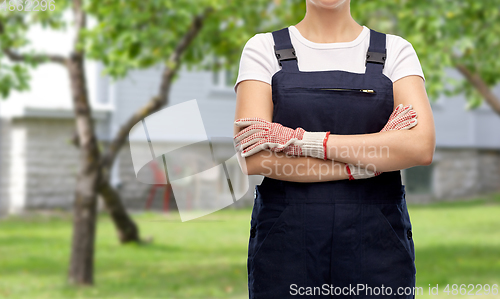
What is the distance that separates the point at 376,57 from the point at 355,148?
352 mm

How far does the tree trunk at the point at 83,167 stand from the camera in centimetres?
703

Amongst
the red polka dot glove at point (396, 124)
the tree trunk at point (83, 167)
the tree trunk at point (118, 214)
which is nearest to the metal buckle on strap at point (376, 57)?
the red polka dot glove at point (396, 124)

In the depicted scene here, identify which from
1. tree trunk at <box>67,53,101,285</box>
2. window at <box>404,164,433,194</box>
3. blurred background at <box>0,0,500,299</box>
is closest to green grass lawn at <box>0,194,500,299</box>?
blurred background at <box>0,0,500,299</box>

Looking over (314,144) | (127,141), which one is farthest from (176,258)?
(314,144)

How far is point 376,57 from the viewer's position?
1946mm

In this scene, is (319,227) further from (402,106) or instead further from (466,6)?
(466,6)

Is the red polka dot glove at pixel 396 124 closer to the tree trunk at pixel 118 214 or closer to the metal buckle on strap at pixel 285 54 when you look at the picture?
the metal buckle on strap at pixel 285 54

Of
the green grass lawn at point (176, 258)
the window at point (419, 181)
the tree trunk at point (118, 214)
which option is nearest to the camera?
the green grass lawn at point (176, 258)

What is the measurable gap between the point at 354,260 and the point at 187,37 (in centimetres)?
582

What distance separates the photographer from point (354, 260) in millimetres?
1831

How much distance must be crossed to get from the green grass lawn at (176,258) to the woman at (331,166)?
3.45 meters

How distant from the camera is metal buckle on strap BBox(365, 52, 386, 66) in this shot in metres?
1.94

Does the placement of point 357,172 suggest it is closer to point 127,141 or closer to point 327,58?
point 327,58

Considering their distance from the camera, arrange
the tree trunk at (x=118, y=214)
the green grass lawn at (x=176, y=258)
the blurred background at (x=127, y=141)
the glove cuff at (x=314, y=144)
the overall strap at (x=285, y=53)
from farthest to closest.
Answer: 1. the tree trunk at (x=118, y=214)
2. the green grass lawn at (x=176, y=258)
3. the blurred background at (x=127, y=141)
4. the overall strap at (x=285, y=53)
5. the glove cuff at (x=314, y=144)
